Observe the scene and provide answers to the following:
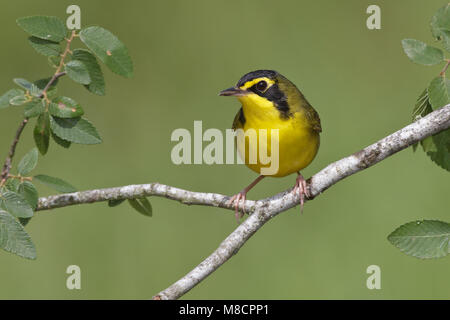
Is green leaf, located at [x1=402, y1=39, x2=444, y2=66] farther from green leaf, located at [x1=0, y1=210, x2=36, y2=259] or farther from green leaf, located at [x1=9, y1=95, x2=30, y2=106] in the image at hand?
green leaf, located at [x1=0, y1=210, x2=36, y2=259]

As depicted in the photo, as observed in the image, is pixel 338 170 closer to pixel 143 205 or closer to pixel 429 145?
pixel 429 145

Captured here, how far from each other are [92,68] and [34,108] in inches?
13.9

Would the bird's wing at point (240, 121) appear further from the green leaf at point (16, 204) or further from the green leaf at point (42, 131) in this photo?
the green leaf at point (16, 204)

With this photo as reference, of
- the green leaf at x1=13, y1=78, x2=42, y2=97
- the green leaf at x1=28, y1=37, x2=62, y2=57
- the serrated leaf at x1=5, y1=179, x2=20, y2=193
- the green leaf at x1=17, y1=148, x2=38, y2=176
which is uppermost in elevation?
the green leaf at x1=28, y1=37, x2=62, y2=57

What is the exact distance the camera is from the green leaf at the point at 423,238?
298cm

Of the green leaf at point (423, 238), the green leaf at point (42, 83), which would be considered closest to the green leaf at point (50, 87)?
the green leaf at point (42, 83)

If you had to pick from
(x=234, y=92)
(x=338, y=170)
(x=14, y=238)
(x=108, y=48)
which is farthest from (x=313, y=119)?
(x=14, y=238)

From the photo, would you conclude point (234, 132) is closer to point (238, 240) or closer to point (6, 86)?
point (238, 240)

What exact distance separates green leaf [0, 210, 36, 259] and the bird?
150cm

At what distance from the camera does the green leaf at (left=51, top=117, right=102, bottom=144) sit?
11.2ft

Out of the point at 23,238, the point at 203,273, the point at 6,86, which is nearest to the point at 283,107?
the point at 203,273

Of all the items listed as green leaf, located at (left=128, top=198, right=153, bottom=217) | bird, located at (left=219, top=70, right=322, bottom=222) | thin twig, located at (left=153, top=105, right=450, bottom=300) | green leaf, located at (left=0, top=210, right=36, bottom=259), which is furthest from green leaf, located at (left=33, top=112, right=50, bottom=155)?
bird, located at (left=219, top=70, right=322, bottom=222)

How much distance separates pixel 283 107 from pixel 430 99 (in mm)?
1227

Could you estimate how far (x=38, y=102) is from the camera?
3.41 meters
